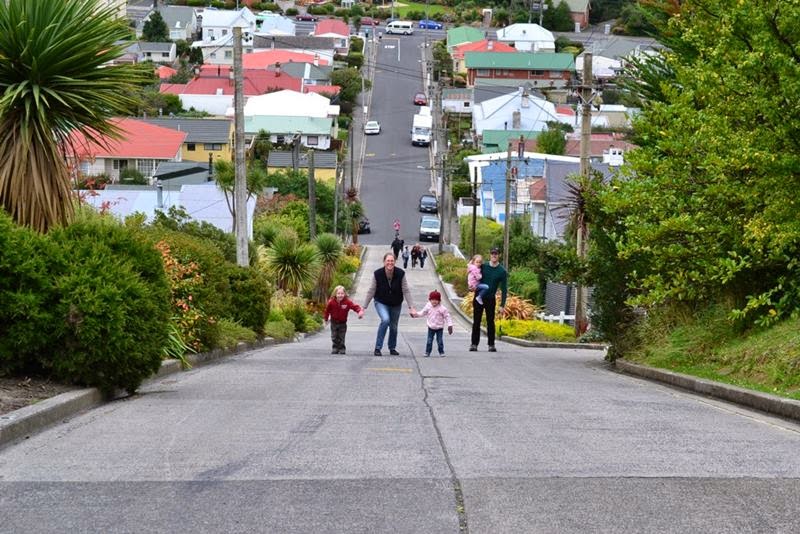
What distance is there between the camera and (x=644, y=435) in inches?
396

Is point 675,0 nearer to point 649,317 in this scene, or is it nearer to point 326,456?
point 649,317

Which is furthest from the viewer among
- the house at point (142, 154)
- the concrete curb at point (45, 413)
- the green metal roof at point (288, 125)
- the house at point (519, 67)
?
the house at point (519, 67)

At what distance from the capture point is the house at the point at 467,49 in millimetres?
145125

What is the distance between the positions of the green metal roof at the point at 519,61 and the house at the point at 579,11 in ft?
117

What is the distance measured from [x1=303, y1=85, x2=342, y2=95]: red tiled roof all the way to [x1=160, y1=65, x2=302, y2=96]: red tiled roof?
3.27 feet

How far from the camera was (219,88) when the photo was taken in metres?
118

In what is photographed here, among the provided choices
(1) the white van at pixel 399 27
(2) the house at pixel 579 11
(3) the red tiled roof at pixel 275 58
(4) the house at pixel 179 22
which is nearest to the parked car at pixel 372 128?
(3) the red tiled roof at pixel 275 58

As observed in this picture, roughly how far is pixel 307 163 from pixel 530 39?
6483cm

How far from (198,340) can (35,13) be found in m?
6.85

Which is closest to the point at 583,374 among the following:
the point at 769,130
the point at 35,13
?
the point at 769,130

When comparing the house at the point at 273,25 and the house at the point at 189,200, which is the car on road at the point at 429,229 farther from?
the house at the point at 273,25

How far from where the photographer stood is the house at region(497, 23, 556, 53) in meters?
154

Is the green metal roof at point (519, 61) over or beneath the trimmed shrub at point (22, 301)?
over

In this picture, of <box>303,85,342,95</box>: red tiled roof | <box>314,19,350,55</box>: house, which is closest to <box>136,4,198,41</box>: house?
<box>314,19,350,55</box>: house
